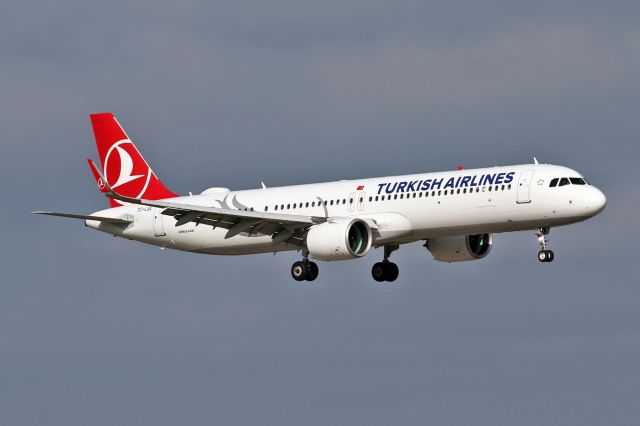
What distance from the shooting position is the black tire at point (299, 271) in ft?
247

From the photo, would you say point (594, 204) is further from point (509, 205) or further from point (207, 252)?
point (207, 252)

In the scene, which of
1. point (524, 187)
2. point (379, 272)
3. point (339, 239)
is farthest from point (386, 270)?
point (524, 187)

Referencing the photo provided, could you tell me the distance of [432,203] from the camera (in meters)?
71.4

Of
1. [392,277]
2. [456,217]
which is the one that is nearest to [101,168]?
[392,277]

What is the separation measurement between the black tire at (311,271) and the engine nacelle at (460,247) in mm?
6380

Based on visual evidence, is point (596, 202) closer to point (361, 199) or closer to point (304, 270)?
point (361, 199)

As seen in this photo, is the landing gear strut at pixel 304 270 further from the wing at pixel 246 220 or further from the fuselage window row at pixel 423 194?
the fuselage window row at pixel 423 194

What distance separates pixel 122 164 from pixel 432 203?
2141 cm

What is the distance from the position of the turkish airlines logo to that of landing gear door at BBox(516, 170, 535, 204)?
927 inches

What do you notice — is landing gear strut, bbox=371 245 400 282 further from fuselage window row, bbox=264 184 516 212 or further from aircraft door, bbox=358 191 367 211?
aircraft door, bbox=358 191 367 211

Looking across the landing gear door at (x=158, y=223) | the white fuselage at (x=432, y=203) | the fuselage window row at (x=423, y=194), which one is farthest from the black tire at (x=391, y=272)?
the landing gear door at (x=158, y=223)

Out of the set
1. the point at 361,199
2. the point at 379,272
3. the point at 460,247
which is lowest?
the point at 379,272

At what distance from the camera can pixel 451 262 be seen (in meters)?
77.9

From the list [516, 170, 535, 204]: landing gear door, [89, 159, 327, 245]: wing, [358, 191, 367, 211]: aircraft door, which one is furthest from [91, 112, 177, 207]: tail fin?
[516, 170, 535, 204]: landing gear door
